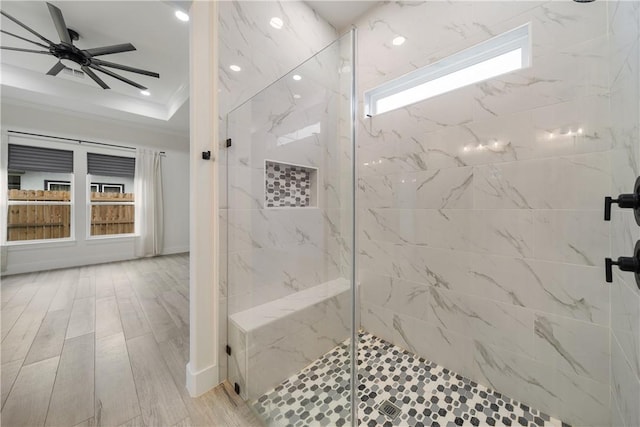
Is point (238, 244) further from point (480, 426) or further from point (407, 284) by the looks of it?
point (480, 426)

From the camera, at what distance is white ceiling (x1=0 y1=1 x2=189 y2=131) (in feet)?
7.63

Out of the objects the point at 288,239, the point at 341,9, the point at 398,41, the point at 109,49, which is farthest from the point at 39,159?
the point at 398,41

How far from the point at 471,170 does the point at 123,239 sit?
6.18 m

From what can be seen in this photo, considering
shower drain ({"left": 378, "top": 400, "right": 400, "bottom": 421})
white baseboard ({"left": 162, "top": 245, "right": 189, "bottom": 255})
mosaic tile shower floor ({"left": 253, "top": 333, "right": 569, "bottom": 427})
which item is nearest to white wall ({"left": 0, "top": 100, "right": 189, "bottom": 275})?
white baseboard ({"left": 162, "top": 245, "right": 189, "bottom": 255})

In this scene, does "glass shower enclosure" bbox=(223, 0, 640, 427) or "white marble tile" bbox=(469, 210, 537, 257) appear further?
"white marble tile" bbox=(469, 210, 537, 257)

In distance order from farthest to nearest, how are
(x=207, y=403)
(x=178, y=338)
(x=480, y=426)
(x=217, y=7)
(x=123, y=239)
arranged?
(x=123, y=239)
(x=178, y=338)
(x=217, y=7)
(x=207, y=403)
(x=480, y=426)

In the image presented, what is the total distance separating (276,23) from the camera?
6.01 ft

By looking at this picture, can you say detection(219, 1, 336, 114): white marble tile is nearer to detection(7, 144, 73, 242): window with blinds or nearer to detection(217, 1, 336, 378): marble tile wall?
detection(217, 1, 336, 378): marble tile wall

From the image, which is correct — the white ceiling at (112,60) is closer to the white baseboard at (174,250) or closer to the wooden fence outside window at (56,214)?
the wooden fence outside window at (56,214)

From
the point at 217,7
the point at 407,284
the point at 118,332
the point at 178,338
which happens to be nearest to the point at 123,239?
the point at 118,332

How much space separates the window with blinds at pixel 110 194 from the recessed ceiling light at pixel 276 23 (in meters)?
4.88

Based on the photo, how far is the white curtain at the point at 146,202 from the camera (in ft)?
16.2

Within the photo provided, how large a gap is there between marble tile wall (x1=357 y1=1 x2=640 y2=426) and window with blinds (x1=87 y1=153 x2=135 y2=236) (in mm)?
5574

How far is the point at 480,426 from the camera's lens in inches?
49.1
